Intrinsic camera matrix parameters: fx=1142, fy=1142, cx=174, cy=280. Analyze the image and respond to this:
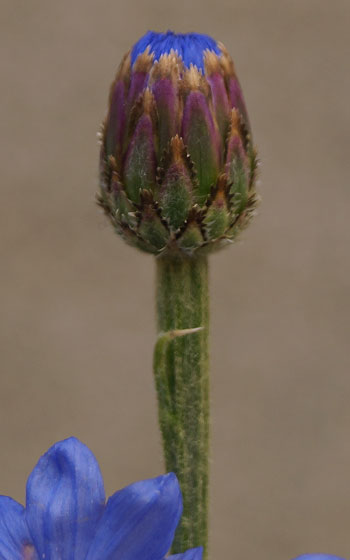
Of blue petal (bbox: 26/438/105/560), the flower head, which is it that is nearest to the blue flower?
blue petal (bbox: 26/438/105/560)

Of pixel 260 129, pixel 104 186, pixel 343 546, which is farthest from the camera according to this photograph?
pixel 260 129

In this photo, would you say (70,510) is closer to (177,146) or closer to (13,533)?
(13,533)

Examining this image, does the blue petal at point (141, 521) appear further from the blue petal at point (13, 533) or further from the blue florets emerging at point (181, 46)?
the blue florets emerging at point (181, 46)

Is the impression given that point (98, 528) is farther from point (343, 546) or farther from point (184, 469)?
point (343, 546)

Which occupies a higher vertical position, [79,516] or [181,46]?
[181,46]

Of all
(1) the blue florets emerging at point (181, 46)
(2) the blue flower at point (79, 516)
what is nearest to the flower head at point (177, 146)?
(1) the blue florets emerging at point (181, 46)

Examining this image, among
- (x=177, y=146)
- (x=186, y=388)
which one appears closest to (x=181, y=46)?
(x=177, y=146)

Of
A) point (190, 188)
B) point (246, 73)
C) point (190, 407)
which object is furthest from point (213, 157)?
point (246, 73)
